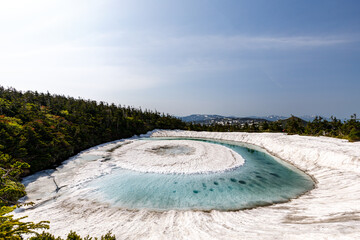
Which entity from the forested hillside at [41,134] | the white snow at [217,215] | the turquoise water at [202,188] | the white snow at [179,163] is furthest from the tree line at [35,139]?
the white snow at [179,163]

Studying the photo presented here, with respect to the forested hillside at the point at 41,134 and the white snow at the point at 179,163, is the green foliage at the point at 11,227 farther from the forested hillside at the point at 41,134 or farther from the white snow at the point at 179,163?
the white snow at the point at 179,163

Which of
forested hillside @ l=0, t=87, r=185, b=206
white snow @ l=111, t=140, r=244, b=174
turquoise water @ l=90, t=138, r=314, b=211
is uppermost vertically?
forested hillside @ l=0, t=87, r=185, b=206

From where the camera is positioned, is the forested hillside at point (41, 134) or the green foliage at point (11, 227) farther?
the forested hillside at point (41, 134)

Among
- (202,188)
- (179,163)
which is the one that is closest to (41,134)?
(179,163)

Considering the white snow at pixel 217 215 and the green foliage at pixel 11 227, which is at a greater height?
the green foliage at pixel 11 227

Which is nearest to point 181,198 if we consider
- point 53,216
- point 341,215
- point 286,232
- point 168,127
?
point 286,232

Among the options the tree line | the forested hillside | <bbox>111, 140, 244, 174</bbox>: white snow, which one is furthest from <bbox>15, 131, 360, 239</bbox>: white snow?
<bbox>111, 140, 244, 174</bbox>: white snow

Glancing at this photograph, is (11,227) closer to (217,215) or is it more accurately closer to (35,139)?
(217,215)

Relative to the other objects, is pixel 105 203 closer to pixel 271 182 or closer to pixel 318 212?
pixel 318 212

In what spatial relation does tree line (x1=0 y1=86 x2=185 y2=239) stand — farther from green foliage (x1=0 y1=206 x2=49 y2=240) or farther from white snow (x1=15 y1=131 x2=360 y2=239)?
white snow (x1=15 y1=131 x2=360 y2=239)
